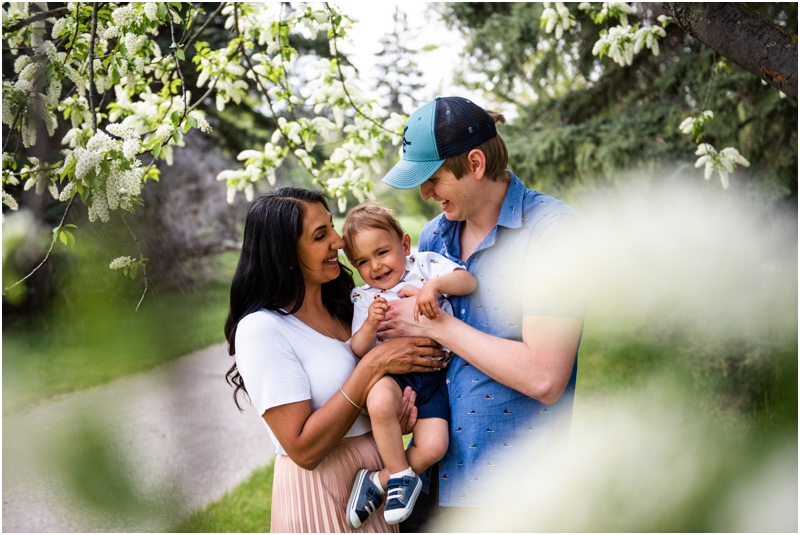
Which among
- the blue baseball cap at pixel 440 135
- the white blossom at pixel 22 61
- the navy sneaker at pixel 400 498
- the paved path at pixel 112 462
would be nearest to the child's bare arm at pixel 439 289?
the blue baseball cap at pixel 440 135

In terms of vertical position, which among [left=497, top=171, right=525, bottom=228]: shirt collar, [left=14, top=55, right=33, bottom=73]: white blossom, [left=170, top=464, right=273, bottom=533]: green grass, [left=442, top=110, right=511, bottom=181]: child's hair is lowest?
[left=170, top=464, right=273, bottom=533]: green grass

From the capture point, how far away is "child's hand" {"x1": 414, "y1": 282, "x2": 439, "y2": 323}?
1.46 m

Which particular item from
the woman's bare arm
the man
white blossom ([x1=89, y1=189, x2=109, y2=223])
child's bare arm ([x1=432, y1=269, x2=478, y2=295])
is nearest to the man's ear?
the man

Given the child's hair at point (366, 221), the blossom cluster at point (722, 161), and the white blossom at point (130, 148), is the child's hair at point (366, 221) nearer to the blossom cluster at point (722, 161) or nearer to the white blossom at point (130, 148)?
the white blossom at point (130, 148)

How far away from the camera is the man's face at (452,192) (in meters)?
1.49

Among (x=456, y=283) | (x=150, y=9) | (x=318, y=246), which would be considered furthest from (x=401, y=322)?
(x=150, y=9)

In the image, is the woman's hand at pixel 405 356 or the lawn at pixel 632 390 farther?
the lawn at pixel 632 390

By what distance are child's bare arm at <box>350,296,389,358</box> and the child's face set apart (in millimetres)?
130

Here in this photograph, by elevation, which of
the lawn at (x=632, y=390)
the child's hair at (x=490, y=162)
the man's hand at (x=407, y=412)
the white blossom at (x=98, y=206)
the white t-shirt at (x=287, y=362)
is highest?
A: the child's hair at (x=490, y=162)

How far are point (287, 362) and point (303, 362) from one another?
7 centimetres

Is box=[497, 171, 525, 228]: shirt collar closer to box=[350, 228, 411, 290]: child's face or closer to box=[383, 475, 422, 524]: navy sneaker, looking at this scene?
box=[350, 228, 411, 290]: child's face

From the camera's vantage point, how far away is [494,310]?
1.49 m

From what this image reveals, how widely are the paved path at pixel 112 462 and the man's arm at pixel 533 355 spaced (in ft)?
8.86

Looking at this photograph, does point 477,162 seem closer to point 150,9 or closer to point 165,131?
point 165,131
